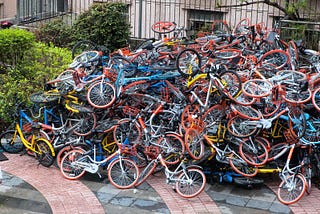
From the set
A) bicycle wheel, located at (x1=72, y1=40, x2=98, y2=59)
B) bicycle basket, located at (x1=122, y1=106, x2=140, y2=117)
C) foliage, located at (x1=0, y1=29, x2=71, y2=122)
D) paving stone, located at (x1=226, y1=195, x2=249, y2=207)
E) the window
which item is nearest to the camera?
paving stone, located at (x1=226, y1=195, x2=249, y2=207)

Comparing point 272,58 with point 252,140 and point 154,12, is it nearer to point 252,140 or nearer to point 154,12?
point 252,140

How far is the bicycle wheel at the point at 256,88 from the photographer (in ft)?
31.0

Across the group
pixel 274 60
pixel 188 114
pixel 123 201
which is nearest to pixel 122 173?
pixel 123 201

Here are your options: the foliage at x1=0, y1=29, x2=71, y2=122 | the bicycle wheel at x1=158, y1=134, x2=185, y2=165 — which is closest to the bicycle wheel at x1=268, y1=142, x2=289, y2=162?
the bicycle wheel at x1=158, y1=134, x2=185, y2=165

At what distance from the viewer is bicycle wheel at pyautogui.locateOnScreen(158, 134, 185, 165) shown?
9.66 metres

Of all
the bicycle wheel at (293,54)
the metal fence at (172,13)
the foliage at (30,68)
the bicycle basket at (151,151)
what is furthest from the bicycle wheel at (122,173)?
the metal fence at (172,13)

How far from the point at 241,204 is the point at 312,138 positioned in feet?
6.03

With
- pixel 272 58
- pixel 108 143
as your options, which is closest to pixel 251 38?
pixel 272 58

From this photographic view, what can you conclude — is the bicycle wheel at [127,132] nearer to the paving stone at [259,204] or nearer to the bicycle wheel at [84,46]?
the paving stone at [259,204]

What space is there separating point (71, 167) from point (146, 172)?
148 centimetres

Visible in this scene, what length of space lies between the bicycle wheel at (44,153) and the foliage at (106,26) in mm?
5512

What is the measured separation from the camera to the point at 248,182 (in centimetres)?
963

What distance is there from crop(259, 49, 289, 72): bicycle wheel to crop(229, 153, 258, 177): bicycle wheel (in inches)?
93.5

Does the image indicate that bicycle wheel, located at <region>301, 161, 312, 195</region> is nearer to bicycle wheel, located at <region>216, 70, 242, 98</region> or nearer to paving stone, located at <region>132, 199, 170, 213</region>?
bicycle wheel, located at <region>216, 70, 242, 98</region>
